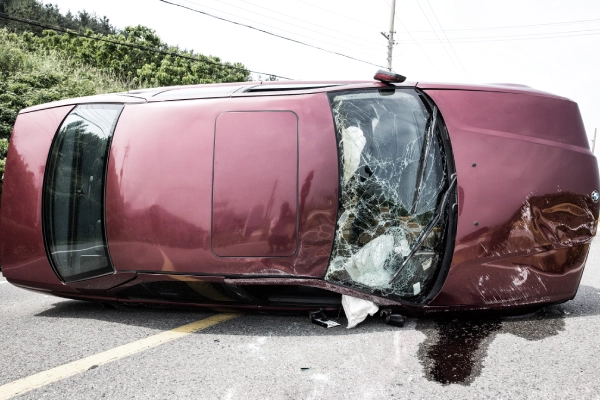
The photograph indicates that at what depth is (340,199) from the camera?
8.79 ft

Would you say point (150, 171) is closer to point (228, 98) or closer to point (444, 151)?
point (228, 98)

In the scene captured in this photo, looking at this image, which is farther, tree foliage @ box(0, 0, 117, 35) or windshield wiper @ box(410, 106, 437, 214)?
tree foliage @ box(0, 0, 117, 35)

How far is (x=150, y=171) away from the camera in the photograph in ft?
9.10

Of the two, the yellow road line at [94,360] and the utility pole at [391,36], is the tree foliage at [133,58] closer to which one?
the utility pole at [391,36]

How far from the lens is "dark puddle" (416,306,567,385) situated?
208cm

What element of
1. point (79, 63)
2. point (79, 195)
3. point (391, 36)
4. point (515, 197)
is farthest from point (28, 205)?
point (79, 63)

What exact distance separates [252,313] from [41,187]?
5.34 ft

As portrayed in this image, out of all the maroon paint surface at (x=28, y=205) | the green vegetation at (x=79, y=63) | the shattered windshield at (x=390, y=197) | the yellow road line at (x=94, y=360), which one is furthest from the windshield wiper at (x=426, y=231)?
the green vegetation at (x=79, y=63)

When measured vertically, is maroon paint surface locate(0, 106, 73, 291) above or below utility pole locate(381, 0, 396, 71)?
below

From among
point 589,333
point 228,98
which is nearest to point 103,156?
point 228,98

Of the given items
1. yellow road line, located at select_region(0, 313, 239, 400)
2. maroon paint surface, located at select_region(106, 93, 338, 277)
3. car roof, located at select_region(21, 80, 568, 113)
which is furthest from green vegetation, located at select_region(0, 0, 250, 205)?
yellow road line, located at select_region(0, 313, 239, 400)

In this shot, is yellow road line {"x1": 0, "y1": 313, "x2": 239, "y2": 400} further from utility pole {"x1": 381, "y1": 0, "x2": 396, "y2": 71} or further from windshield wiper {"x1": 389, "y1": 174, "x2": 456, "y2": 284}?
utility pole {"x1": 381, "y1": 0, "x2": 396, "y2": 71}

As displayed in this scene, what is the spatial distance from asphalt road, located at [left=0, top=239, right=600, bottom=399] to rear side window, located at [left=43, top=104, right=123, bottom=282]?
40 cm

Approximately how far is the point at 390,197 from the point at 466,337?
891mm
